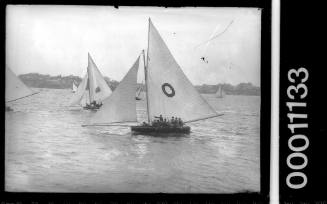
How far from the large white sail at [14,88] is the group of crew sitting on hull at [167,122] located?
0.72 meters

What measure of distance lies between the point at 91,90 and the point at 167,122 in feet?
1.59

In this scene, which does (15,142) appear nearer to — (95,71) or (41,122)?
(41,122)

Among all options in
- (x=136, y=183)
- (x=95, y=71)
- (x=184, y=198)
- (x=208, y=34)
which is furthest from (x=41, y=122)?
(x=208, y=34)

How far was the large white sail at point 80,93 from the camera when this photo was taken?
6.73 feet

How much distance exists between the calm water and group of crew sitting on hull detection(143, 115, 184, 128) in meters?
0.08

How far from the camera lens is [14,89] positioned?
2.05m

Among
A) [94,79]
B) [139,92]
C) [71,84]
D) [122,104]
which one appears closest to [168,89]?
[139,92]

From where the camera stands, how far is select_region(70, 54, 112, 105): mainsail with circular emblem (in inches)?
80.2

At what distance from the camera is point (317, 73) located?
2021mm

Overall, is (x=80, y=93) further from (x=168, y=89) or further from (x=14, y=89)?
(x=168, y=89)

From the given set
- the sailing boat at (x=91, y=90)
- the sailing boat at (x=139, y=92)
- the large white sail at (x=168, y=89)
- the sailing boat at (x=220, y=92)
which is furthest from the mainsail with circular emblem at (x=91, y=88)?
the sailing boat at (x=220, y=92)

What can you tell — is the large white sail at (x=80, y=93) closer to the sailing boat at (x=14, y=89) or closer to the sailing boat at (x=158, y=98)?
the sailing boat at (x=158, y=98)

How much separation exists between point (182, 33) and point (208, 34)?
152 millimetres

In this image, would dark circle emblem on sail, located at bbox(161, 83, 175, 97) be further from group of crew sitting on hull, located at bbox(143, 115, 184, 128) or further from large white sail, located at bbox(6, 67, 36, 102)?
large white sail, located at bbox(6, 67, 36, 102)
